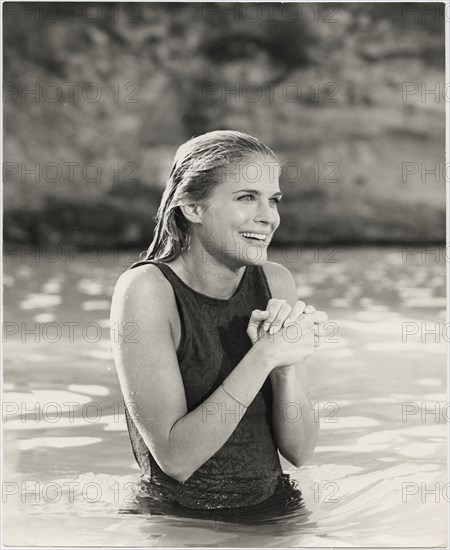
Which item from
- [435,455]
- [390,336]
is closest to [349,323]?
[390,336]

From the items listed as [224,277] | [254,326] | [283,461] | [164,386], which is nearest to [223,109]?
[283,461]

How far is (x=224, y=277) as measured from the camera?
1875 mm

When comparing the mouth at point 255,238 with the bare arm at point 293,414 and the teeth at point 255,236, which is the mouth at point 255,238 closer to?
the teeth at point 255,236

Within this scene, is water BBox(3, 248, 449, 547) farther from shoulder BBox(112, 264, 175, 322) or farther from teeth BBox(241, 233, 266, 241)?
teeth BBox(241, 233, 266, 241)

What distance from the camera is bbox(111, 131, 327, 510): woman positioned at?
172cm

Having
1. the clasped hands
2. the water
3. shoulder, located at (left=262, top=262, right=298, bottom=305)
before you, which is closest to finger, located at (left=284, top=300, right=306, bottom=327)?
the clasped hands

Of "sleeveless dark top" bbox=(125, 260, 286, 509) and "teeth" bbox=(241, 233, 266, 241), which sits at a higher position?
"teeth" bbox=(241, 233, 266, 241)

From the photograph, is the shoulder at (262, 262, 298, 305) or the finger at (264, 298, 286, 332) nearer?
the finger at (264, 298, 286, 332)

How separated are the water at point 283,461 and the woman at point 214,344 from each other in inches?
5.0

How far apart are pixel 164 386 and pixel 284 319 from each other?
29 centimetres

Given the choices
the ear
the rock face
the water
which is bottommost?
the water

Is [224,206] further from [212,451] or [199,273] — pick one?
[212,451]

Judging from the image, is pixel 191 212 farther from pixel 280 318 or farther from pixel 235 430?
pixel 235 430

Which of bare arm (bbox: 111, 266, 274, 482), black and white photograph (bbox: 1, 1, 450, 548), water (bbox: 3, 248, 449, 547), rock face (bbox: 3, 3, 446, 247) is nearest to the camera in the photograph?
bare arm (bbox: 111, 266, 274, 482)
